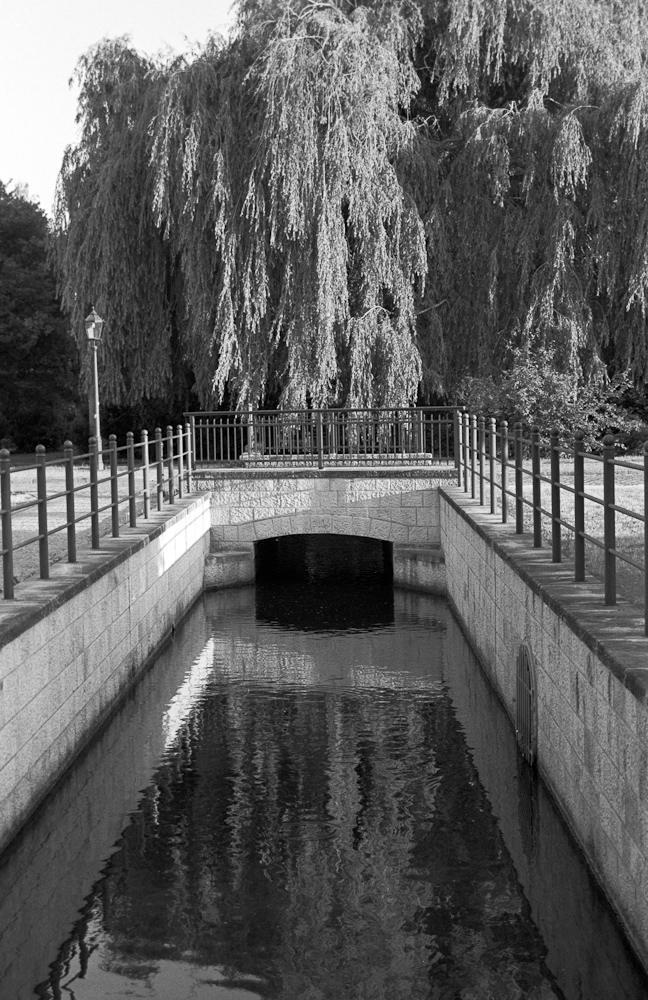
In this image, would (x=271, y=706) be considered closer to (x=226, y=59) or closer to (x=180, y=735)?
(x=180, y=735)

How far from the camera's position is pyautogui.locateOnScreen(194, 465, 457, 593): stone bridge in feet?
64.2

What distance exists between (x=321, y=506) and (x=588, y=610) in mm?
12667

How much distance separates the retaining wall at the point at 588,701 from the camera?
18.3ft

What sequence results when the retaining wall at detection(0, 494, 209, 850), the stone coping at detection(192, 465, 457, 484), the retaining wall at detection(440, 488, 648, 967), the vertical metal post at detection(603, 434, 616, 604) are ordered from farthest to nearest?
the stone coping at detection(192, 465, 457, 484)
the retaining wall at detection(0, 494, 209, 850)
the vertical metal post at detection(603, 434, 616, 604)
the retaining wall at detection(440, 488, 648, 967)

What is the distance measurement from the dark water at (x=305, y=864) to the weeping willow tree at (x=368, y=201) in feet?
39.0

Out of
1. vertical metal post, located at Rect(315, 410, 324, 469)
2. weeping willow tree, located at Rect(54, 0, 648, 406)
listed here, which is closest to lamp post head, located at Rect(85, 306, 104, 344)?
weeping willow tree, located at Rect(54, 0, 648, 406)

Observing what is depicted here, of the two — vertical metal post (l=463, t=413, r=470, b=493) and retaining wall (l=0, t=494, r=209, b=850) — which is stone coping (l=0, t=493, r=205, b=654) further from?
vertical metal post (l=463, t=413, r=470, b=493)

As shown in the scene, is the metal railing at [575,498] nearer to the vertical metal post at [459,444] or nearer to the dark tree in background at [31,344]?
the vertical metal post at [459,444]

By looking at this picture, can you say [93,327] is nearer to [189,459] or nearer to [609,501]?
[189,459]

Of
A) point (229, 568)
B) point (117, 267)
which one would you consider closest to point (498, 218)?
point (117, 267)

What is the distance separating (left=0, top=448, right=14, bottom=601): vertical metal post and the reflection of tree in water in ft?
5.51

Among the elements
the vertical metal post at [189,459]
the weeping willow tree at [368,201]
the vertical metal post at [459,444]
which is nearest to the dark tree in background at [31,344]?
the weeping willow tree at [368,201]

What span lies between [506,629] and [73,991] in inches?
218

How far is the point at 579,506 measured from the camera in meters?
8.16
